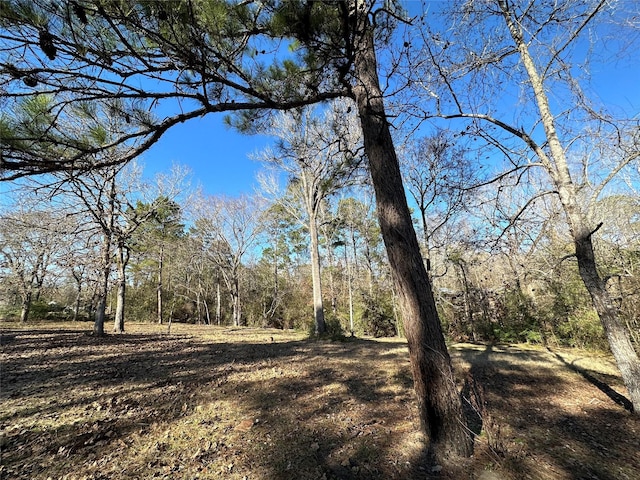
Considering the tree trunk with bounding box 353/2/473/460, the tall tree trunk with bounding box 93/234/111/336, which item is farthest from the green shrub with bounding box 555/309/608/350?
the tall tree trunk with bounding box 93/234/111/336

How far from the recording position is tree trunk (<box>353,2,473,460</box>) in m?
2.25

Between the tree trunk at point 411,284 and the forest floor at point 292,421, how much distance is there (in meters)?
0.25

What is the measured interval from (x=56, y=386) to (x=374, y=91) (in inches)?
212

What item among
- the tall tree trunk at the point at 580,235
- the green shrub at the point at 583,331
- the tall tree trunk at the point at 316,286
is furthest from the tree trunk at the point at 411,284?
the tall tree trunk at the point at 316,286

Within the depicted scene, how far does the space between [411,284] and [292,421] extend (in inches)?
74.4

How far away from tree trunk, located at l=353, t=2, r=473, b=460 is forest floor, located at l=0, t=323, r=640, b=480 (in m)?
0.25

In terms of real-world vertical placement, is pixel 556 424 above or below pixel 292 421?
below

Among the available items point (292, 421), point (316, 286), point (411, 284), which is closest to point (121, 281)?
point (316, 286)

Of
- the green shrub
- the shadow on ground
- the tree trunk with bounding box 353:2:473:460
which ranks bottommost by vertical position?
the shadow on ground

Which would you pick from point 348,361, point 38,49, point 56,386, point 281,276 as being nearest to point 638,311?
point 348,361

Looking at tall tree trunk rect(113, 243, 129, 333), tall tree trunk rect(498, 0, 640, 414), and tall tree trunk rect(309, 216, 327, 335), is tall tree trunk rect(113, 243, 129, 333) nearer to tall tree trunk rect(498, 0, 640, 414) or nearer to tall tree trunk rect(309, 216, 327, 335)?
tall tree trunk rect(309, 216, 327, 335)

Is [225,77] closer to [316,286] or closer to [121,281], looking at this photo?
[316,286]

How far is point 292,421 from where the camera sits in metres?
2.86

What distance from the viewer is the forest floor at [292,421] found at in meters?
2.12
